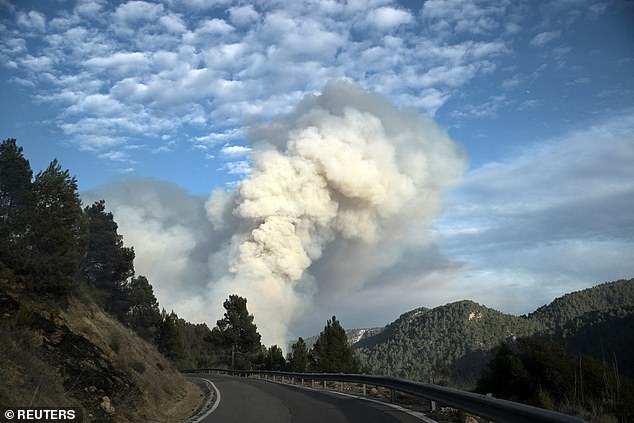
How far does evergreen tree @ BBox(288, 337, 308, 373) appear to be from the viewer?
53.1 metres

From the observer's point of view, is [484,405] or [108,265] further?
[108,265]

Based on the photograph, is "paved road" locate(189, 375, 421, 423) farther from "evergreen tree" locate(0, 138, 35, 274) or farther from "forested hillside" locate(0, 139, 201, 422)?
"evergreen tree" locate(0, 138, 35, 274)

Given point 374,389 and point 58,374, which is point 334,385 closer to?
point 374,389

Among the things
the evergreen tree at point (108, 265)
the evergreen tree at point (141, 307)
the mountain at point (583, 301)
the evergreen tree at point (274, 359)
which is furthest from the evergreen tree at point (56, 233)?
the mountain at point (583, 301)

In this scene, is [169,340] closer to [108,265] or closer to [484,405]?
[108,265]

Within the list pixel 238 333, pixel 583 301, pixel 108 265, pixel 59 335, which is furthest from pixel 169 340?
pixel 583 301

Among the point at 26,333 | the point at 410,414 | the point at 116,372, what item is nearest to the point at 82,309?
the point at 116,372

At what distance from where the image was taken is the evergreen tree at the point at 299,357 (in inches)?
2090

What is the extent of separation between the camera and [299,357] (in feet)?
182

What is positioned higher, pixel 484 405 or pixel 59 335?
pixel 59 335

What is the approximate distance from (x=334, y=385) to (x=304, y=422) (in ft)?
55.3

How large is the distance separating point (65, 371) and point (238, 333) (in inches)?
2232

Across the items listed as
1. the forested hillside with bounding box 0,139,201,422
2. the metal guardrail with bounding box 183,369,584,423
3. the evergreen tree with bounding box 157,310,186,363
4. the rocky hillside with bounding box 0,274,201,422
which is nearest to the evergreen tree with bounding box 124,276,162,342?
the evergreen tree with bounding box 157,310,186,363

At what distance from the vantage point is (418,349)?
626 ft
